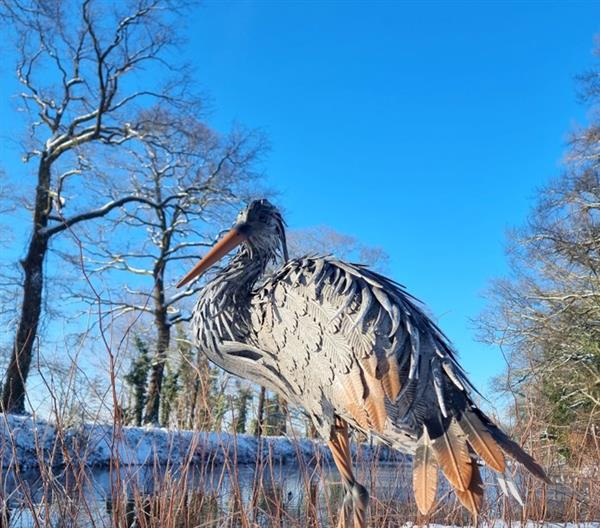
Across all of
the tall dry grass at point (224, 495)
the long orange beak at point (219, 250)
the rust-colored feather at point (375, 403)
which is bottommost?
the tall dry grass at point (224, 495)

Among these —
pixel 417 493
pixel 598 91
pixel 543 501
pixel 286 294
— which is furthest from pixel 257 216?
pixel 598 91

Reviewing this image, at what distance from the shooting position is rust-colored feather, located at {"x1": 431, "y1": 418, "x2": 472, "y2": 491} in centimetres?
146

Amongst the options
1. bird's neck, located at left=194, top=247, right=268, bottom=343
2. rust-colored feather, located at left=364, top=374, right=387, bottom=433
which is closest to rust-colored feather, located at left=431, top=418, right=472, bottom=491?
rust-colored feather, located at left=364, top=374, right=387, bottom=433

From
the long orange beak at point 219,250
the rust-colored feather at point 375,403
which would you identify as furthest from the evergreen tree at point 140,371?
the rust-colored feather at point 375,403

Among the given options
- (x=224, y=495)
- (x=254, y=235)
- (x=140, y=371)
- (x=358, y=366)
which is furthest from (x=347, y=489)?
(x=140, y=371)

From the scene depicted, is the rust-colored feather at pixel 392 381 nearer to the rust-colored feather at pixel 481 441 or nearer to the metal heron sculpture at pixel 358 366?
the metal heron sculpture at pixel 358 366

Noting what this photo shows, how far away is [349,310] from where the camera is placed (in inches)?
65.3

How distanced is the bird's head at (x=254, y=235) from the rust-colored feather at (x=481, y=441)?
39.9 inches

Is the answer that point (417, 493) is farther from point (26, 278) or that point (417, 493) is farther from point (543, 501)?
point (26, 278)

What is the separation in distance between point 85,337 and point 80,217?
10.4m

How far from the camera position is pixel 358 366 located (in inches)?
62.6

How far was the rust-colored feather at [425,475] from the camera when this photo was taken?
146 centimetres

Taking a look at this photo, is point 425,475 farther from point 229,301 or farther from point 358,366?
point 229,301

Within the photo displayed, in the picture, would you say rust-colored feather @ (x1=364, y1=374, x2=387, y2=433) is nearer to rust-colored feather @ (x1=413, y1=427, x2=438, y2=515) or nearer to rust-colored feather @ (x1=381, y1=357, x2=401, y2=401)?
rust-colored feather @ (x1=381, y1=357, x2=401, y2=401)
